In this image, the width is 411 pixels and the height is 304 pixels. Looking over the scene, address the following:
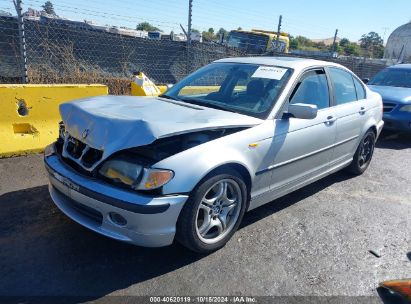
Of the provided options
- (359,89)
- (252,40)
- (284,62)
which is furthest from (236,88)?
(252,40)

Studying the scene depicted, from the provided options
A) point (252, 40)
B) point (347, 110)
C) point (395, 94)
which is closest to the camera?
point (347, 110)

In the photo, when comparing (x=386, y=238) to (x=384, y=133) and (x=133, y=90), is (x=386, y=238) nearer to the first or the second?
(x=133, y=90)

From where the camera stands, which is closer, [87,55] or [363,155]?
[363,155]

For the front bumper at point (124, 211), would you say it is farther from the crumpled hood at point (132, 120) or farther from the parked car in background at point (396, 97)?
the parked car in background at point (396, 97)

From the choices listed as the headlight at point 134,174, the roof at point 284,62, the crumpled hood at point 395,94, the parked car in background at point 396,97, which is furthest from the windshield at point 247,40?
the headlight at point 134,174

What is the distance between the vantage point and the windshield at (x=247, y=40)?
55.3ft

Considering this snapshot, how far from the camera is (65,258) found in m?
2.98

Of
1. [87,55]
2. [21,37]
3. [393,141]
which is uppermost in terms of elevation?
[21,37]

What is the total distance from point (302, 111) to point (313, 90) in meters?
0.81

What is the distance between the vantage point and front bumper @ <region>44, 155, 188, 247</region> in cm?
268

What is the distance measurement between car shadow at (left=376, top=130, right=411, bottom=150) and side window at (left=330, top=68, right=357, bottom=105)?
3.01 metres

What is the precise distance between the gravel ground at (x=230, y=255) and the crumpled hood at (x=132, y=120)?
93 cm

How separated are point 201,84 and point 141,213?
84.3 inches

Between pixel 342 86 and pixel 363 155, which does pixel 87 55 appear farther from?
pixel 363 155
